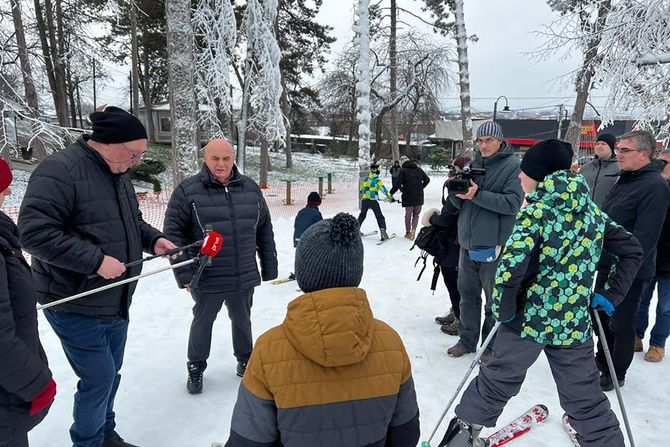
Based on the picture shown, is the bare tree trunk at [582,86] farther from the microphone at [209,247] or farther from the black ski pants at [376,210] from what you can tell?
the microphone at [209,247]

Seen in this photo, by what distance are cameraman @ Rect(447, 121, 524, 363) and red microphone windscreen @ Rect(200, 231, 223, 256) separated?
1809mm

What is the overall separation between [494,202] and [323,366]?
2.44m

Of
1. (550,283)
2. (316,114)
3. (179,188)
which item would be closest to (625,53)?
(550,283)

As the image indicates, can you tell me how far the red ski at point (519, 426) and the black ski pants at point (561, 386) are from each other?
12.0 inches

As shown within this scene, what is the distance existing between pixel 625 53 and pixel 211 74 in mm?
9445

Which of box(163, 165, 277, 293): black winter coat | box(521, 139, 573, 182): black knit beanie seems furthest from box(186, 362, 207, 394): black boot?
box(521, 139, 573, 182): black knit beanie

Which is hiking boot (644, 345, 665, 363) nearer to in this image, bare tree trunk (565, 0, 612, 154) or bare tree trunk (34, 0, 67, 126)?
bare tree trunk (565, 0, 612, 154)

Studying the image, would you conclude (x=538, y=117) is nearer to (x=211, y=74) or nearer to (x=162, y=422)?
(x=211, y=74)

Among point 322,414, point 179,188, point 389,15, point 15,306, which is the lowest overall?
point 322,414

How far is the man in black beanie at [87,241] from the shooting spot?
2.00m

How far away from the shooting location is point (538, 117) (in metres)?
31.4

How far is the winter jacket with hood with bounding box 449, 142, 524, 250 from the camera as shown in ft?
10.5

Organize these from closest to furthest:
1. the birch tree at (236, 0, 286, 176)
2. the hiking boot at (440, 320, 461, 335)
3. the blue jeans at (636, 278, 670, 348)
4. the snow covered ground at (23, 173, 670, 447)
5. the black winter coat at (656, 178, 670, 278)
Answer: the snow covered ground at (23, 173, 670, 447), the black winter coat at (656, 178, 670, 278), the blue jeans at (636, 278, 670, 348), the hiking boot at (440, 320, 461, 335), the birch tree at (236, 0, 286, 176)

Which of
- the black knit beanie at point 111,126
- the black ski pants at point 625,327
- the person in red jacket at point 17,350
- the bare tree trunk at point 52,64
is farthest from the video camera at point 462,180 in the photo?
the bare tree trunk at point 52,64
